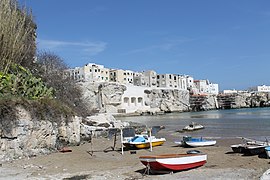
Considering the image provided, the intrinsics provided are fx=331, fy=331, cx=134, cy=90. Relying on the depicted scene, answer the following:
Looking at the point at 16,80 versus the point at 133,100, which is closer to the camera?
the point at 16,80

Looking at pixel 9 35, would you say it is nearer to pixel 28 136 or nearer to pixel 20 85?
pixel 20 85

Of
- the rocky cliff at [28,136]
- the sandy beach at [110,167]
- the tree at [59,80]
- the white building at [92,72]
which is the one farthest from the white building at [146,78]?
the sandy beach at [110,167]

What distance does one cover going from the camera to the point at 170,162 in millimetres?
12414


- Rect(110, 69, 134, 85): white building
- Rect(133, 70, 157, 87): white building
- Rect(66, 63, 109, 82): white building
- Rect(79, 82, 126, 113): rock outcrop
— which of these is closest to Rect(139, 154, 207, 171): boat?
Rect(79, 82, 126, 113): rock outcrop

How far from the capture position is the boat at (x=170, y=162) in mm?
12305

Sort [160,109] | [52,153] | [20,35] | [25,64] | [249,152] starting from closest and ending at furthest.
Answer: [249,152]
[52,153]
[20,35]
[25,64]
[160,109]

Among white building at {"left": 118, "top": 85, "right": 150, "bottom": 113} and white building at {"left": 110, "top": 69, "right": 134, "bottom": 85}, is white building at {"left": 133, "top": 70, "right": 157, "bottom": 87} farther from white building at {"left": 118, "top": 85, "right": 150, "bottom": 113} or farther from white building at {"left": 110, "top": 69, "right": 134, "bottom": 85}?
white building at {"left": 118, "top": 85, "right": 150, "bottom": 113}

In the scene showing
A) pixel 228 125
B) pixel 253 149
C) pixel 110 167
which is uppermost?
pixel 253 149

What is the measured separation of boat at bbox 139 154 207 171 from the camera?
1230 centimetres

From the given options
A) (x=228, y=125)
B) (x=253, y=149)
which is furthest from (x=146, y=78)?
(x=253, y=149)

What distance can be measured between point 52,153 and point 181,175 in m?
9.30

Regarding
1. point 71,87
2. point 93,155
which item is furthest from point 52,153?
point 71,87

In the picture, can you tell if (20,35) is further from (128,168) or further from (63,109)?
(128,168)

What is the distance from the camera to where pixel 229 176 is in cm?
1133
